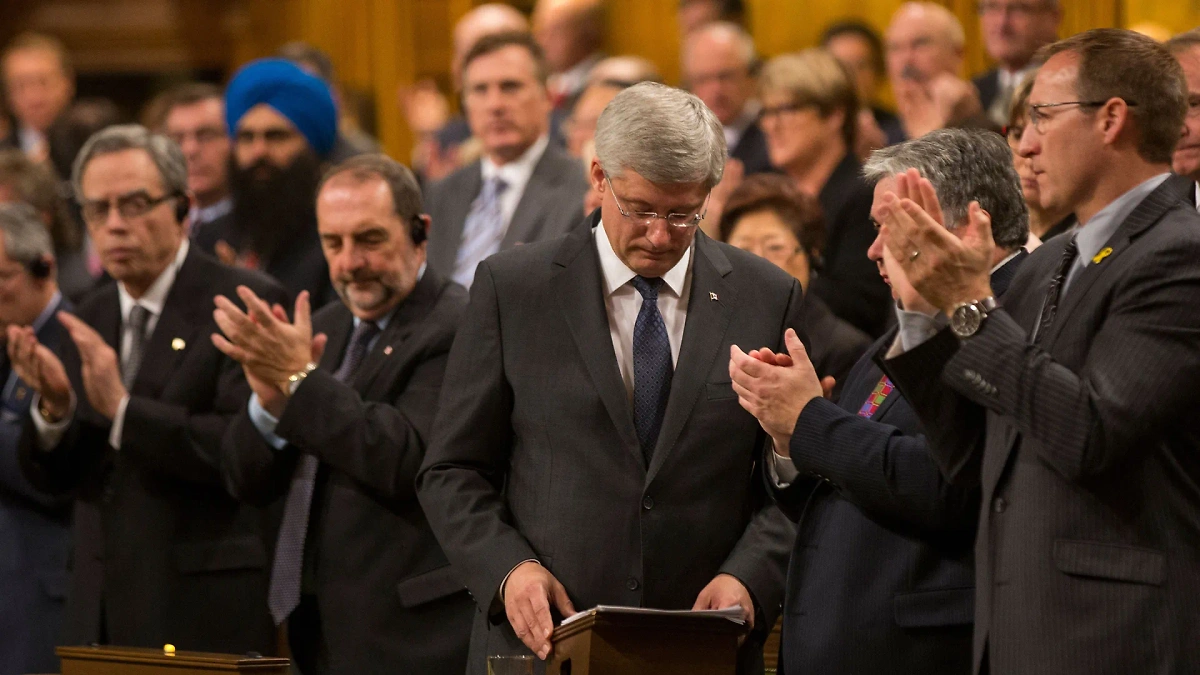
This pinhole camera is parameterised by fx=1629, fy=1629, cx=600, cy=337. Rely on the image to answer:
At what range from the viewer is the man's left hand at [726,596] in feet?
9.90

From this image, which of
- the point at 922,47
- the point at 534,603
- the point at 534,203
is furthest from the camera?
the point at 922,47

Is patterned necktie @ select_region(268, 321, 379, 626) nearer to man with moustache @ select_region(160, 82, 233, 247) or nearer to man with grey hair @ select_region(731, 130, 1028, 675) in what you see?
man with grey hair @ select_region(731, 130, 1028, 675)

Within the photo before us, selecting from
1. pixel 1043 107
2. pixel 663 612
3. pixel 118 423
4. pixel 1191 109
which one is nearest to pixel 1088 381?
pixel 1043 107

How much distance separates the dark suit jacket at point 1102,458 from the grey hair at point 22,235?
118 inches

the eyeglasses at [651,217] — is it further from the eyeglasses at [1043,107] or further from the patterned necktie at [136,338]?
the patterned necktie at [136,338]

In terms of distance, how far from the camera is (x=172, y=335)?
4.16 metres

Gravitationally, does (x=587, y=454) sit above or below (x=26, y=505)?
above

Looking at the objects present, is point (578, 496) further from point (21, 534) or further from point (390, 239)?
point (21, 534)

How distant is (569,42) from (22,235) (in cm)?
331

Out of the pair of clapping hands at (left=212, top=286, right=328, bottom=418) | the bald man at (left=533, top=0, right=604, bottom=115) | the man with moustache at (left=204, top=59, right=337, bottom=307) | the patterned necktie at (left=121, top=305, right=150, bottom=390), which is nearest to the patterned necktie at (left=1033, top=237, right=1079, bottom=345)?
the pair of clapping hands at (left=212, top=286, right=328, bottom=418)

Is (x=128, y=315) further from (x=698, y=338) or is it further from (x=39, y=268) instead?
(x=698, y=338)

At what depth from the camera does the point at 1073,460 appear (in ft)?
8.21

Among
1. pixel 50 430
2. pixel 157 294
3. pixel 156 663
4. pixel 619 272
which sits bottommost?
pixel 156 663

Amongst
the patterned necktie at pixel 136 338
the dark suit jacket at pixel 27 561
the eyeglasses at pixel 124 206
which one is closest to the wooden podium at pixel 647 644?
the patterned necktie at pixel 136 338
